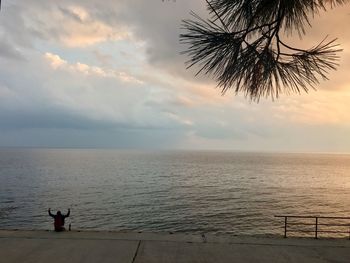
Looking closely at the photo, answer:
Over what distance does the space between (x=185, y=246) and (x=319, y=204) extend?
46.9 meters

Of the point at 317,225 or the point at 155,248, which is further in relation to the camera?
the point at 317,225

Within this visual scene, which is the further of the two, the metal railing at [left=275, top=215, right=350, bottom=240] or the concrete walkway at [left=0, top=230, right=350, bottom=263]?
the metal railing at [left=275, top=215, right=350, bottom=240]

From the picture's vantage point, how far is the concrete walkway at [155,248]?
1205 centimetres

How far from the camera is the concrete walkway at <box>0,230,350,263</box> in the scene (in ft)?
39.5

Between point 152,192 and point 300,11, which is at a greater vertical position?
point 300,11

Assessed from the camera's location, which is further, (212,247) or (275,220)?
(275,220)

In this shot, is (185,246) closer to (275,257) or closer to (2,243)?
(275,257)

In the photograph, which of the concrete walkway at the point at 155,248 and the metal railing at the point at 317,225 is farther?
the metal railing at the point at 317,225

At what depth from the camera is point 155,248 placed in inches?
521

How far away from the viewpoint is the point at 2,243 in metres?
13.5

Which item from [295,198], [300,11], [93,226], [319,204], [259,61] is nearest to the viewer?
[259,61]

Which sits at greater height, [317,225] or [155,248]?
[155,248]

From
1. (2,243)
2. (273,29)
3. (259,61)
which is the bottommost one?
(2,243)

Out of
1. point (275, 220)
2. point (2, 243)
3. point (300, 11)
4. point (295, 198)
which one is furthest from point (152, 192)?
point (300, 11)
